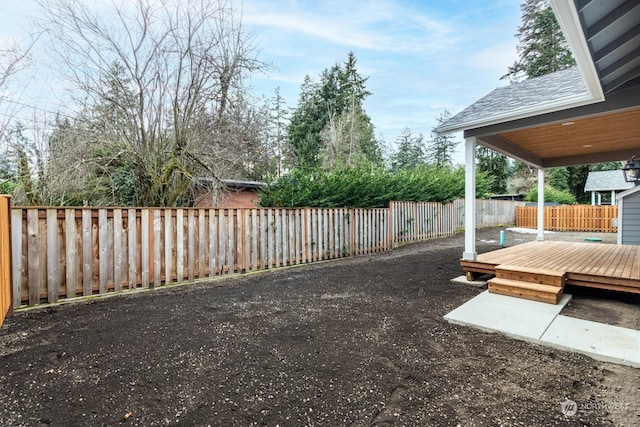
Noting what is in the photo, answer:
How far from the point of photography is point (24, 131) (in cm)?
560

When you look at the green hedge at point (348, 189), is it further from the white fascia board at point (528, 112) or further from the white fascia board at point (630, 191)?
the white fascia board at point (630, 191)

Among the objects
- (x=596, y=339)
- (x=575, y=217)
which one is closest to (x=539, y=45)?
(x=575, y=217)

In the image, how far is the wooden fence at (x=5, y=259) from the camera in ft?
9.96

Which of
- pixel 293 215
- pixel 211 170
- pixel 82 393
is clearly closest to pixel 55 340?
pixel 82 393

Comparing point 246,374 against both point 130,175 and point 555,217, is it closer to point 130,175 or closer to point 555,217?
point 130,175

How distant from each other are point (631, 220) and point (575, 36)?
7.83 m

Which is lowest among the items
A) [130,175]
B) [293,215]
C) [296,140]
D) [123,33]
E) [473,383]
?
[473,383]

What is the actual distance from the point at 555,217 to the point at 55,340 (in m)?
20.6

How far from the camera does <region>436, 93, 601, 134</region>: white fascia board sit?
4249mm

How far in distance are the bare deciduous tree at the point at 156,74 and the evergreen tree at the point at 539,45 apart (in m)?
24.1

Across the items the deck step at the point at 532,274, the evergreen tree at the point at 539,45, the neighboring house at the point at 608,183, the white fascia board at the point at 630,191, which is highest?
the evergreen tree at the point at 539,45

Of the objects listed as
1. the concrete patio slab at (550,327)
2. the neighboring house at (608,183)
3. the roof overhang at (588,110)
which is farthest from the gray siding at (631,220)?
the neighboring house at (608,183)

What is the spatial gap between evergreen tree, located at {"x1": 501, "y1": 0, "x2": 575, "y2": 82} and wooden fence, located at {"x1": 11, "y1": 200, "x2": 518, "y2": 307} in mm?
22566

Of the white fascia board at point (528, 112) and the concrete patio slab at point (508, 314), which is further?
the white fascia board at point (528, 112)
